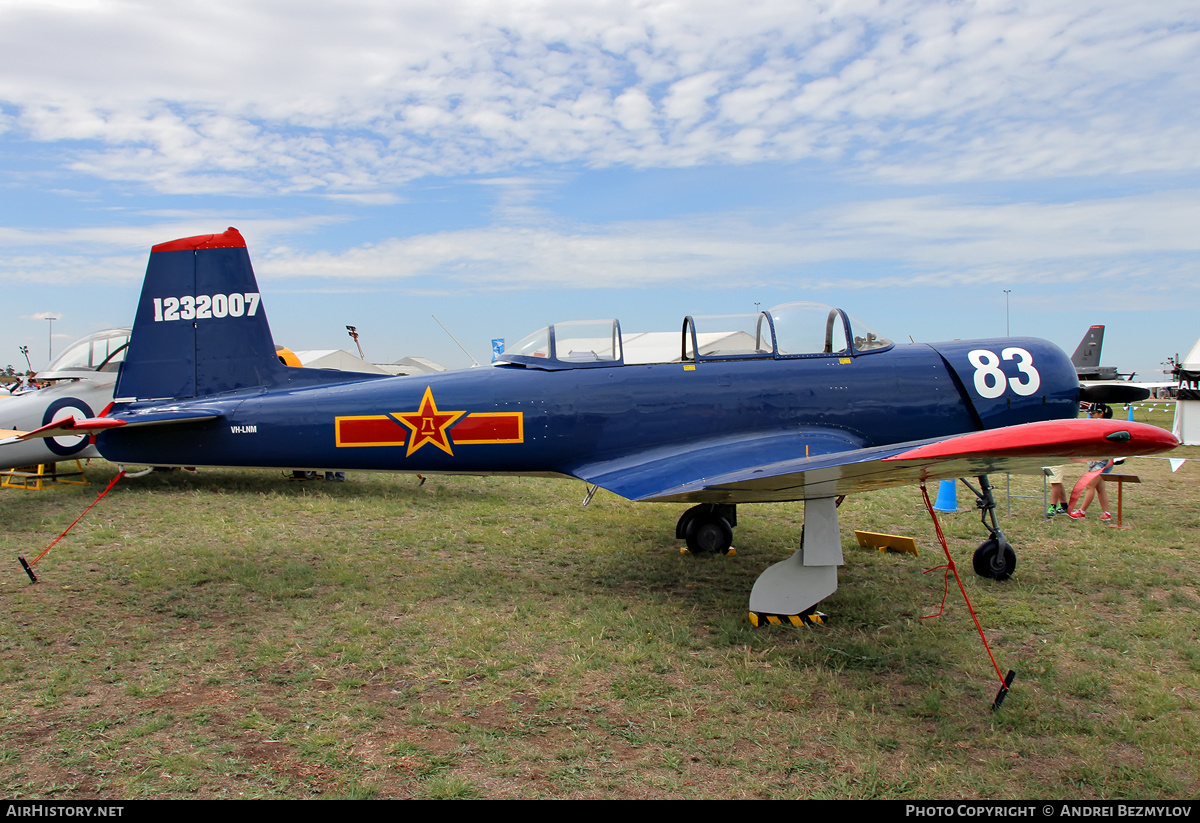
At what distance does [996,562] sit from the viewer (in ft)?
18.9

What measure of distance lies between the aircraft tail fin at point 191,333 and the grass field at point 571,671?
62.2 inches

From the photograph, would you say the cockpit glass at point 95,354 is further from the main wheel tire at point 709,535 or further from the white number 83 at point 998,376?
the white number 83 at point 998,376

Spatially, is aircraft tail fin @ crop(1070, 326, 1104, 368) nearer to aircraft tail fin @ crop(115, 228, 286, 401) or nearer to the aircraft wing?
the aircraft wing

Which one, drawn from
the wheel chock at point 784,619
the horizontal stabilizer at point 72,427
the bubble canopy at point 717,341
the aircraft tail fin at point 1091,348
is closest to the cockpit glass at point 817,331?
the bubble canopy at point 717,341

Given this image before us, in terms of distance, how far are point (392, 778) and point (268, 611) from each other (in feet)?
8.37

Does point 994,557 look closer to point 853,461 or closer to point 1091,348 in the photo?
point 853,461

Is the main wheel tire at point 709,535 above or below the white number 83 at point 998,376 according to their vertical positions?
below

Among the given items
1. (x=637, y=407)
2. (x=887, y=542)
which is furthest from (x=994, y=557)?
(x=637, y=407)

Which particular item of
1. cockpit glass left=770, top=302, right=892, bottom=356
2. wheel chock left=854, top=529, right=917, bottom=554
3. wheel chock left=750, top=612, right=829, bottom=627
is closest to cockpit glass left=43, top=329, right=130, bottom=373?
cockpit glass left=770, top=302, right=892, bottom=356

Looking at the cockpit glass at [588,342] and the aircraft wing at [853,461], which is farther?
the cockpit glass at [588,342]

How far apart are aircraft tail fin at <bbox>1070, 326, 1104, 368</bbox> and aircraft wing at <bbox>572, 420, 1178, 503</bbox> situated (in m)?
30.6

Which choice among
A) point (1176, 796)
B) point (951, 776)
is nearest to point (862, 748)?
point (951, 776)

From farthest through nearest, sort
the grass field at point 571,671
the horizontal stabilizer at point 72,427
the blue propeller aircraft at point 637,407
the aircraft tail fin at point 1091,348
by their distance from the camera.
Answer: the aircraft tail fin at point 1091,348
the blue propeller aircraft at point 637,407
the horizontal stabilizer at point 72,427
the grass field at point 571,671

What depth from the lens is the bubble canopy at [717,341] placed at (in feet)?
19.3
